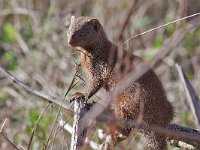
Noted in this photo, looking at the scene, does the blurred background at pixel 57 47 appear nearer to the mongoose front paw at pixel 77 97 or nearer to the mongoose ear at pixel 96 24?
the mongoose ear at pixel 96 24

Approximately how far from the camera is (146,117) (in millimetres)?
2979

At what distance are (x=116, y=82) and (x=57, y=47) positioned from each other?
9.96 ft

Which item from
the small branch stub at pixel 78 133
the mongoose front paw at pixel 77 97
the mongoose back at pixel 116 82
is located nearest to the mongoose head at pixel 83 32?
the mongoose back at pixel 116 82

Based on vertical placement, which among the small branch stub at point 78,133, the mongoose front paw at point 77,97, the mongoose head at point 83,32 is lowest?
the small branch stub at point 78,133

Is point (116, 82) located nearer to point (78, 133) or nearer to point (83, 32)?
point (83, 32)

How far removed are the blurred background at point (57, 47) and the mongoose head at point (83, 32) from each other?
62.3 inches

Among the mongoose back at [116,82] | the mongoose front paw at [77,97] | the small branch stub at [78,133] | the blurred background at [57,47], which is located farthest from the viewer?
the blurred background at [57,47]

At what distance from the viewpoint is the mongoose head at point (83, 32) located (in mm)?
3037

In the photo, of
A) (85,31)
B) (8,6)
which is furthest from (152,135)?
(8,6)

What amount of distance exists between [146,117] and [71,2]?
4.04m

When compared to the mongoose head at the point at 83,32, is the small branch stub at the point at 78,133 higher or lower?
lower

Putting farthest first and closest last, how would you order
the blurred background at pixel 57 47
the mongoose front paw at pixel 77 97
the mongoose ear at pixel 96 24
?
the blurred background at pixel 57 47, the mongoose ear at pixel 96 24, the mongoose front paw at pixel 77 97

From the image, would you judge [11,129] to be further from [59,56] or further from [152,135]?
[152,135]

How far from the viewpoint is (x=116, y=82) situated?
307 cm
